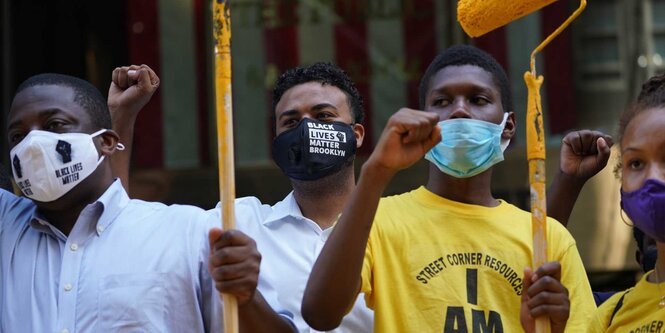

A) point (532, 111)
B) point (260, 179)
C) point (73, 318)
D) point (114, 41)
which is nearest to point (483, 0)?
point (532, 111)

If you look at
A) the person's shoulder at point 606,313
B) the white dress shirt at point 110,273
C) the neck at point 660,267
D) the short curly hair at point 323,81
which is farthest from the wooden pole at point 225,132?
the short curly hair at point 323,81

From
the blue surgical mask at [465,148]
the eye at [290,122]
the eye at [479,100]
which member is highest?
the eye at [479,100]

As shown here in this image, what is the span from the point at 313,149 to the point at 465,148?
700 mm

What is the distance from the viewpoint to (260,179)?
29.5ft

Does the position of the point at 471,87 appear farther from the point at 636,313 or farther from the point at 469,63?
the point at 636,313

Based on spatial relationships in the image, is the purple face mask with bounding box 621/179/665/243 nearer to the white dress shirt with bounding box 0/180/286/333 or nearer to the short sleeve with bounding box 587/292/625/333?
the short sleeve with bounding box 587/292/625/333

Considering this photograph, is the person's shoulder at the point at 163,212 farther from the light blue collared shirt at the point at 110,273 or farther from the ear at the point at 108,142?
the ear at the point at 108,142

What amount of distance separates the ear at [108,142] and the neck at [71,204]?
0.09 metres

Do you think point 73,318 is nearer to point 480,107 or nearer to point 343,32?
point 480,107

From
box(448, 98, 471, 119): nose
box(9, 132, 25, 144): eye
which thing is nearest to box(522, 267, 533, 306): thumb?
box(448, 98, 471, 119): nose

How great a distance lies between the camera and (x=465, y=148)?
4.14 m

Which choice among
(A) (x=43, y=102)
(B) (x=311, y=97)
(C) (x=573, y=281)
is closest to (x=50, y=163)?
(A) (x=43, y=102)

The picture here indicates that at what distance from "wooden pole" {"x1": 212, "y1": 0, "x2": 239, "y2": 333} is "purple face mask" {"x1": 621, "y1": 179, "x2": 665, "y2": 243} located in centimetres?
111

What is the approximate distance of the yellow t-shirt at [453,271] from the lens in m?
3.92
